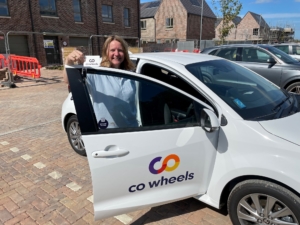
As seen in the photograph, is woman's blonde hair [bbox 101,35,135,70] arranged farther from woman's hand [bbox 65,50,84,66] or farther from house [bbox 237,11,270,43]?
house [bbox 237,11,270,43]

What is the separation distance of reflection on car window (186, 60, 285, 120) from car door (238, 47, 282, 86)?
418 cm

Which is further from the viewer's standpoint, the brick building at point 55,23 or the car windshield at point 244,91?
the brick building at point 55,23

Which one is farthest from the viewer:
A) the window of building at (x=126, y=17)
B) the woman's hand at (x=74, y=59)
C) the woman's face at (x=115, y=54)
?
the window of building at (x=126, y=17)

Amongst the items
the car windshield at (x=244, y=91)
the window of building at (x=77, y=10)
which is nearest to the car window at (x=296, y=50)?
the car windshield at (x=244, y=91)

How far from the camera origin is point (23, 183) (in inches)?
122

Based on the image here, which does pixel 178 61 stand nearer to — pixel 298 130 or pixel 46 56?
pixel 298 130

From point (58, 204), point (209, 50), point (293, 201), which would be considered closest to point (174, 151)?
point (293, 201)

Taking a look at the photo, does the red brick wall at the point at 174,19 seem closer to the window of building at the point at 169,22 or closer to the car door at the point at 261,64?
the window of building at the point at 169,22

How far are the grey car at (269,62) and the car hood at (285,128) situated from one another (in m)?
4.87

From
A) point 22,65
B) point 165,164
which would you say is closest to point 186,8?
point 22,65

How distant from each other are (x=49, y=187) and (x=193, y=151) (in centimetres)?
201

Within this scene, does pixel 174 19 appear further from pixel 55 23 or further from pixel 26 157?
pixel 26 157

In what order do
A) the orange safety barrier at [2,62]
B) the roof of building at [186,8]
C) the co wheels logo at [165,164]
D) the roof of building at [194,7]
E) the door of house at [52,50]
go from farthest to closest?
the roof of building at [186,8]
the roof of building at [194,7]
the door of house at [52,50]
the orange safety barrier at [2,62]
the co wheels logo at [165,164]

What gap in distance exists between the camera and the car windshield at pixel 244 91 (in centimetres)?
212
